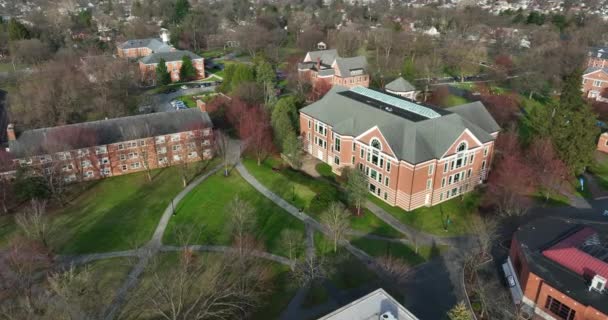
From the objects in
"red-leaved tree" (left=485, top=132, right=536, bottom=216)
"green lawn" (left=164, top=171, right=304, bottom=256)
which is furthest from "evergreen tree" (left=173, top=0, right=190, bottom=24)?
"red-leaved tree" (left=485, top=132, right=536, bottom=216)

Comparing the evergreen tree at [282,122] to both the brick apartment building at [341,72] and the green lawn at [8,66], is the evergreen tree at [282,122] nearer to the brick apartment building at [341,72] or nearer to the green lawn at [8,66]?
the brick apartment building at [341,72]

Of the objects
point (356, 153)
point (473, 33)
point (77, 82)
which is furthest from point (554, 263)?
point (473, 33)

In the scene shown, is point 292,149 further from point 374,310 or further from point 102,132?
point 374,310

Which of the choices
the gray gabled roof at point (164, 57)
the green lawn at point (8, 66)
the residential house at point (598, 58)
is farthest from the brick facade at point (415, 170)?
the green lawn at point (8, 66)

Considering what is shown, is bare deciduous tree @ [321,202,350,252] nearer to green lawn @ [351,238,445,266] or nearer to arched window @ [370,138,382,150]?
green lawn @ [351,238,445,266]

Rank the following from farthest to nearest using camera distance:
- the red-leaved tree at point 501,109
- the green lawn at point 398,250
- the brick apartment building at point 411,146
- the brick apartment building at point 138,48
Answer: the brick apartment building at point 138,48
the red-leaved tree at point 501,109
the brick apartment building at point 411,146
the green lawn at point 398,250

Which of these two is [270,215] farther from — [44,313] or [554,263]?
[554,263]
